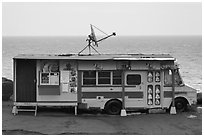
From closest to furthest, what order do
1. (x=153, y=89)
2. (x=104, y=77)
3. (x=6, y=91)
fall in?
(x=104, y=77)
(x=153, y=89)
(x=6, y=91)

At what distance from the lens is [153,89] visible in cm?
1609

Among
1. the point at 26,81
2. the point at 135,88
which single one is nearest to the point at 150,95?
the point at 135,88

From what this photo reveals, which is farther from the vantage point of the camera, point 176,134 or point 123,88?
point 123,88

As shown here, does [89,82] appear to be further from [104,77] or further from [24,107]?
[24,107]

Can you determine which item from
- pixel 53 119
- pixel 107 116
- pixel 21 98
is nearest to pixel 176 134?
pixel 107 116

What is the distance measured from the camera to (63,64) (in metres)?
16.0

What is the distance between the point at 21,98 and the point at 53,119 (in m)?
1.81

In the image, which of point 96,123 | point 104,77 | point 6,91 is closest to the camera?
point 96,123

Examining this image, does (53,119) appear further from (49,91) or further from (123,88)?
(123,88)

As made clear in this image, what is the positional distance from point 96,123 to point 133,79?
105 inches

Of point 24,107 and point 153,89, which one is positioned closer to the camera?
point 153,89

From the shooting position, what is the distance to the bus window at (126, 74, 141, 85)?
16.0 m

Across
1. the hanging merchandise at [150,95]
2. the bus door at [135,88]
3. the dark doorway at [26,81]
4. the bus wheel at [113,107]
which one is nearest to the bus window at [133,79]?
the bus door at [135,88]

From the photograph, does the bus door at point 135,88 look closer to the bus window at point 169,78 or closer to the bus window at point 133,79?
the bus window at point 133,79
